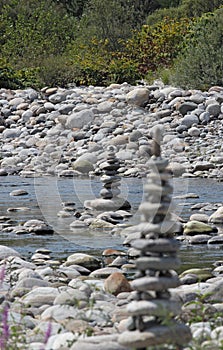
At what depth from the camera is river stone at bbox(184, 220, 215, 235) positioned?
22.8 feet

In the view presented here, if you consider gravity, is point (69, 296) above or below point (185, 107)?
above

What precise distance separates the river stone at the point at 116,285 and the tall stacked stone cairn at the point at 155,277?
2.02 meters

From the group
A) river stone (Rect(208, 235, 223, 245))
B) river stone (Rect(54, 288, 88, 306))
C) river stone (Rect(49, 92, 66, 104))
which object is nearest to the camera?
river stone (Rect(54, 288, 88, 306))

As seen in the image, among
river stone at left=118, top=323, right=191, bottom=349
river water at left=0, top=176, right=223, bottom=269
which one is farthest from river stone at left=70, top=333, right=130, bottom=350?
river water at left=0, top=176, right=223, bottom=269

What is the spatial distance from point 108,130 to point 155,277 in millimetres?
11845

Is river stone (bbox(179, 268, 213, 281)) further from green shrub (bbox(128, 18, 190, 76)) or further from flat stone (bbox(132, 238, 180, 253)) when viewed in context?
green shrub (bbox(128, 18, 190, 76))

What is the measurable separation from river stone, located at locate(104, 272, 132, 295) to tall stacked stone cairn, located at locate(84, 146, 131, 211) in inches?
149

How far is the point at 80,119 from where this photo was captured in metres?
15.0

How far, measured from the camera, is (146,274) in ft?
8.66

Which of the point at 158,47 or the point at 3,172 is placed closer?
the point at 3,172

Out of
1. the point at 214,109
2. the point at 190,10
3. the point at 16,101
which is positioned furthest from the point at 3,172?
the point at 190,10

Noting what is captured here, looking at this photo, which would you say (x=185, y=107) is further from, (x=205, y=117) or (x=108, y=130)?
(x=108, y=130)

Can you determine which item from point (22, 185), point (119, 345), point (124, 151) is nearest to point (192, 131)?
point (124, 151)

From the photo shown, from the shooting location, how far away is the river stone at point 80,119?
15.0 meters
